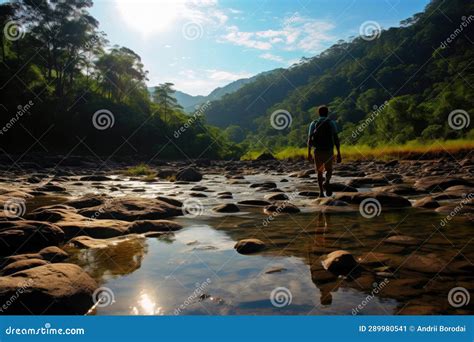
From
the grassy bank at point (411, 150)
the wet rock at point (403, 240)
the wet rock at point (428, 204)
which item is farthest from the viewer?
the grassy bank at point (411, 150)

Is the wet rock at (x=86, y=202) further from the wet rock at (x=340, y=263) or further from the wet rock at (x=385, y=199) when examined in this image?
the wet rock at (x=340, y=263)

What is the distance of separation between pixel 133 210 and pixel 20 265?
340 centimetres

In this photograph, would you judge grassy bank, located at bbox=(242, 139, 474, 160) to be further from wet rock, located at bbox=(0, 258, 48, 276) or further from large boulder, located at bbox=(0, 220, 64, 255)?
wet rock, located at bbox=(0, 258, 48, 276)

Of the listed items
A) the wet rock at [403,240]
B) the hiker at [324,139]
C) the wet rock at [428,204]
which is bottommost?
the wet rock at [403,240]

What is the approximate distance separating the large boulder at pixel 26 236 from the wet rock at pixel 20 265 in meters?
0.97

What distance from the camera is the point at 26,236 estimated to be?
479 centimetres

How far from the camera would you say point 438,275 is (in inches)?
139

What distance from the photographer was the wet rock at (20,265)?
3.60 meters

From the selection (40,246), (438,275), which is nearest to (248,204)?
(40,246)

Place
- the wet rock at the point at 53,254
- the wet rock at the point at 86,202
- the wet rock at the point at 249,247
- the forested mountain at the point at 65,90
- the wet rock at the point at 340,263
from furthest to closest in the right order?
the forested mountain at the point at 65,90 → the wet rock at the point at 86,202 → the wet rock at the point at 249,247 → the wet rock at the point at 53,254 → the wet rock at the point at 340,263

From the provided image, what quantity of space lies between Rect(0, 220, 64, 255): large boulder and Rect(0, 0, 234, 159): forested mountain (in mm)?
32480

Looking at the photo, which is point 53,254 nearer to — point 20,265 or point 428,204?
point 20,265

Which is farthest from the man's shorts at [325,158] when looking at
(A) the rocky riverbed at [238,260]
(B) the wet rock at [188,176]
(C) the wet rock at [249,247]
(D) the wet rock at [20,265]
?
(B) the wet rock at [188,176]

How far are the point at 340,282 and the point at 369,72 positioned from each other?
107 m
